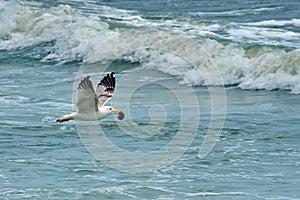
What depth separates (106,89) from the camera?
13094 millimetres

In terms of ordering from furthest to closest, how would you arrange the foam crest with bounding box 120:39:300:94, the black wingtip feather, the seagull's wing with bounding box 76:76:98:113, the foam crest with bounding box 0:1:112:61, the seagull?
the foam crest with bounding box 0:1:112:61 → the foam crest with bounding box 120:39:300:94 → the black wingtip feather → the seagull → the seagull's wing with bounding box 76:76:98:113

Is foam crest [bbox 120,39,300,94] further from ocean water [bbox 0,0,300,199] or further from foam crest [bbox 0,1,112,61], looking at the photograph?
foam crest [bbox 0,1,112,61]

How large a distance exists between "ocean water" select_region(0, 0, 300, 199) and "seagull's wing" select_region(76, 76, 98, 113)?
2.11 feet

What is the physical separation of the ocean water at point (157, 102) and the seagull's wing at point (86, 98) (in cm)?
64

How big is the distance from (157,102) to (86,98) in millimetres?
4693

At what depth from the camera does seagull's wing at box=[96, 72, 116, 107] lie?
1298 centimetres

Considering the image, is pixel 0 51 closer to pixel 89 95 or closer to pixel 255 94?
pixel 255 94

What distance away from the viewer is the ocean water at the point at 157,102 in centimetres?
1207

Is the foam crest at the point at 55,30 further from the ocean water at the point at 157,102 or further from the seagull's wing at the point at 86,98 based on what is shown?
the seagull's wing at the point at 86,98

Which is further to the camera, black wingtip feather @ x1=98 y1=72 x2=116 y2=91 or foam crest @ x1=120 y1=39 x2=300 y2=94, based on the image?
foam crest @ x1=120 y1=39 x2=300 y2=94

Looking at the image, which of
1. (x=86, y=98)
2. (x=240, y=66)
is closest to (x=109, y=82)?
(x=86, y=98)

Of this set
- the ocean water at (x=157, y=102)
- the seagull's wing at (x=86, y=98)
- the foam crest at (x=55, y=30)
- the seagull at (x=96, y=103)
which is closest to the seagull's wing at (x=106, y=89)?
the seagull at (x=96, y=103)

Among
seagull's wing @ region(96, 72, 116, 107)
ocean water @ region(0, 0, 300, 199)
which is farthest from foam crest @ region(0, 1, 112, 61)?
seagull's wing @ region(96, 72, 116, 107)

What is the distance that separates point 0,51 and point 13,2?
19.7 ft
